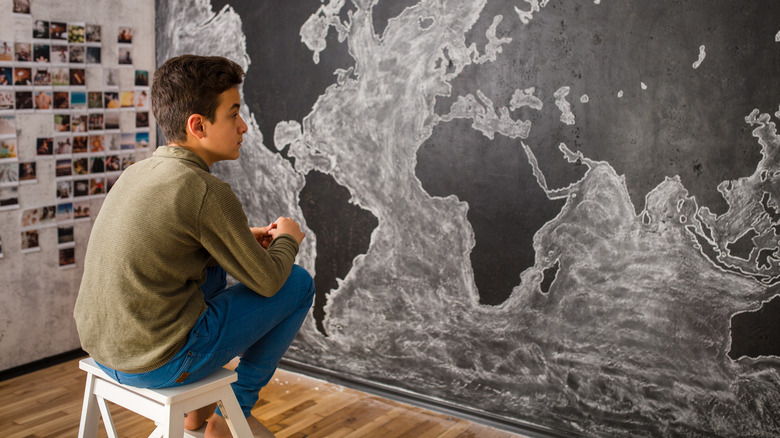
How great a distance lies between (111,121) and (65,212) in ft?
1.44

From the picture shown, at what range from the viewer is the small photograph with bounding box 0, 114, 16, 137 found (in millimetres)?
2545

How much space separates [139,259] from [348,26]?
4.58 feet

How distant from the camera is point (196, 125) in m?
1.55

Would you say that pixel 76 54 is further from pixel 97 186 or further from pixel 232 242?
pixel 232 242

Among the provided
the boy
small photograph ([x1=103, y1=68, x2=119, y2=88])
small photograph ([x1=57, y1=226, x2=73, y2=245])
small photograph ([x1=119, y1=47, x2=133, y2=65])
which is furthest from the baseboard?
the boy

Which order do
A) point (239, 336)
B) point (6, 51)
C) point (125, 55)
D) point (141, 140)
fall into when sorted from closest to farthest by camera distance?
1. point (239, 336)
2. point (6, 51)
3. point (125, 55)
4. point (141, 140)

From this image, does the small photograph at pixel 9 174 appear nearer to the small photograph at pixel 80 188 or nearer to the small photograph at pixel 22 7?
the small photograph at pixel 80 188

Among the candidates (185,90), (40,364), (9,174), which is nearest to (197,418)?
(185,90)

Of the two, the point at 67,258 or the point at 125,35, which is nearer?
the point at 67,258

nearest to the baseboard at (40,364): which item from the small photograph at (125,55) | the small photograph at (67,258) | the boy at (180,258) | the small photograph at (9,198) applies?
the small photograph at (67,258)

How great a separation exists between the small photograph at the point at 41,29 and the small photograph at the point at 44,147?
1.30 feet

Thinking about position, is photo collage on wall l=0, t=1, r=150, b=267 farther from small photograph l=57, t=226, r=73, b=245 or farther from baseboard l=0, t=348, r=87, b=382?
baseboard l=0, t=348, r=87, b=382

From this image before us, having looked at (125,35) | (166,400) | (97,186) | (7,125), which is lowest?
(166,400)

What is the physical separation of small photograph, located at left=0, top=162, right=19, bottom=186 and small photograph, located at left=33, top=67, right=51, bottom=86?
13.2 inches
